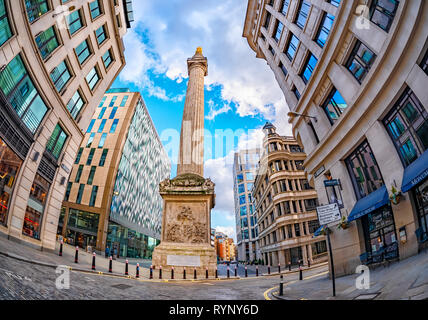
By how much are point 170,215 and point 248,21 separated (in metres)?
24.2

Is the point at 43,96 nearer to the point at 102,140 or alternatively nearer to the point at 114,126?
the point at 102,140

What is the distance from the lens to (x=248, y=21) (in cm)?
2653

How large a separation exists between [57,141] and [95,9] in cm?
1292

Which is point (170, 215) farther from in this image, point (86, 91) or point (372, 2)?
point (372, 2)

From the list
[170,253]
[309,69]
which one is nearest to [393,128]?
[309,69]

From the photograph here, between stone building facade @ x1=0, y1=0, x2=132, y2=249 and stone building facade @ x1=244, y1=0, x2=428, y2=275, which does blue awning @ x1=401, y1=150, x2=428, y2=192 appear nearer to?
stone building facade @ x1=244, y1=0, x2=428, y2=275

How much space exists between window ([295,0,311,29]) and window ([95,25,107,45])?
1831cm

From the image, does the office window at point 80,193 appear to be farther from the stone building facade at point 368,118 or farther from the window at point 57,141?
the stone building facade at point 368,118

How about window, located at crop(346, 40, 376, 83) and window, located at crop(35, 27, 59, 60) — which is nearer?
window, located at crop(346, 40, 376, 83)

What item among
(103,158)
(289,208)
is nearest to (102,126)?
(103,158)

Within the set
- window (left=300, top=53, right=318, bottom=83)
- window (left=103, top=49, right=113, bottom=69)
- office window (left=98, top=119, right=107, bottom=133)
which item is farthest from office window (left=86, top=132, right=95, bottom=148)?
window (left=300, top=53, right=318, bottom=83)

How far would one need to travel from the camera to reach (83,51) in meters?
19.7

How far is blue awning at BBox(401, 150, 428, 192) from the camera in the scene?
7105 millimetres

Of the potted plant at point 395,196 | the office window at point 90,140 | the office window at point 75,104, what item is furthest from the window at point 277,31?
the office window at point 90,140
